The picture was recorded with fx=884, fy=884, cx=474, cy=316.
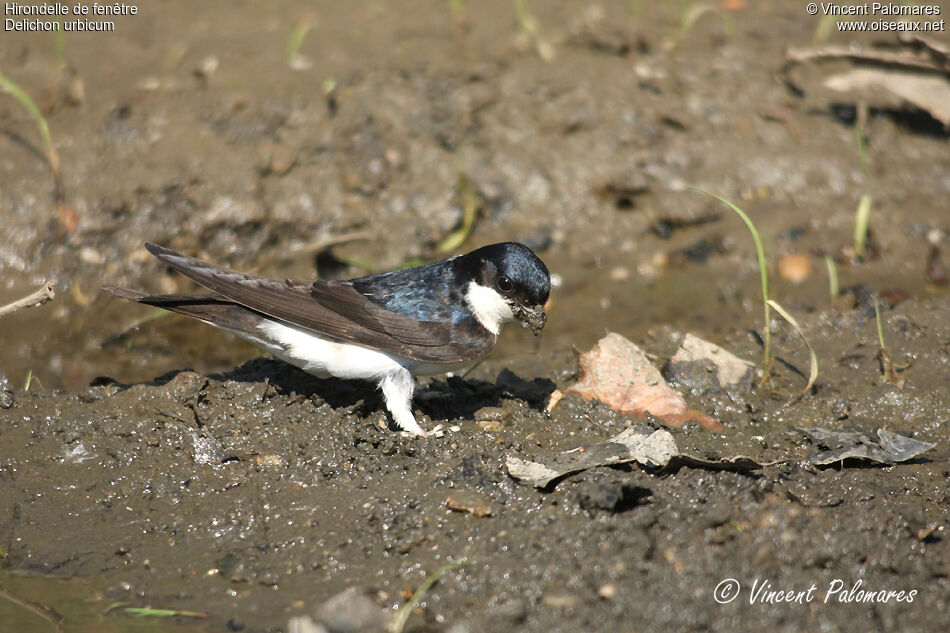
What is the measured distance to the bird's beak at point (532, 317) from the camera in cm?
410

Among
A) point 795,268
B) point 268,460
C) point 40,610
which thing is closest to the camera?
point 40,610

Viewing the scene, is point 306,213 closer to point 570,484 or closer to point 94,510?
point 94,510

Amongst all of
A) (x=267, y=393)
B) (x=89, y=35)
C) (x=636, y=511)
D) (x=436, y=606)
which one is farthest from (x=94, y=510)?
(x=89, y=35)

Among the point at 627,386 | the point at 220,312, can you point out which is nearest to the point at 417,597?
the point at 627,386

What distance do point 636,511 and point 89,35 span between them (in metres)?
6.13

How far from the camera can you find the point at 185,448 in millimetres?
4004

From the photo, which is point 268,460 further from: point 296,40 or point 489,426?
point 296,40

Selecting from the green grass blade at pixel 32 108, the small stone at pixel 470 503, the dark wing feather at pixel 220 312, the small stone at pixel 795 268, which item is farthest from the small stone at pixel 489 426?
the green grass blade at pixel 32 108

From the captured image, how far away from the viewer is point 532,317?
13.5 feet

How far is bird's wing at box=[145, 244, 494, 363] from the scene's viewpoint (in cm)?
407

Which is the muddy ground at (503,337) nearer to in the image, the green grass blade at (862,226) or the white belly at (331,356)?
the green grass blade at (862,226)

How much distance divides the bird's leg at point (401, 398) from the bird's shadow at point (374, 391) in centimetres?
18

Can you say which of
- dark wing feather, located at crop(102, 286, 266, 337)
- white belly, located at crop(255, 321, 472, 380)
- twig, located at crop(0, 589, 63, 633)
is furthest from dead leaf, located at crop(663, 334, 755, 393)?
twig, located at crop(0, 589, 63, 633)

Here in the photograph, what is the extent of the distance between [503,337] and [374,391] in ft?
4.47
